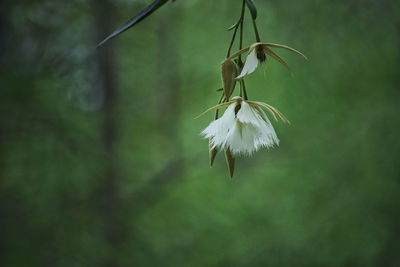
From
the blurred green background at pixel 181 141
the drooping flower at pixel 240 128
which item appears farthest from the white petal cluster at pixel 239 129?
the blurred green background at pixel 181 141

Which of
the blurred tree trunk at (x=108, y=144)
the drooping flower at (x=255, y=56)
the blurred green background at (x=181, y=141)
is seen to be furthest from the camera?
the blurred tree trunk at (x=108, y=144)

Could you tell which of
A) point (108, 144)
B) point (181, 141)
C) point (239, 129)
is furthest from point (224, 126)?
point (181, 141)

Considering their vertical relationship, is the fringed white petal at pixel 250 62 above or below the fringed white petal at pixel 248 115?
above

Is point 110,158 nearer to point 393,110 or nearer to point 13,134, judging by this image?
point 13,134

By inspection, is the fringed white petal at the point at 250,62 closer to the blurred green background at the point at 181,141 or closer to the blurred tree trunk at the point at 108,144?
the blurred green background at the point at 181,141

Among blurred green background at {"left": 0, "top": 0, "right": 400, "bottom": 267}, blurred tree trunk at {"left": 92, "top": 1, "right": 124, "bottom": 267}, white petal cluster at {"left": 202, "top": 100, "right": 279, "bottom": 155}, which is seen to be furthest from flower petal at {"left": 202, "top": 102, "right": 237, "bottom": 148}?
blurred tree trunk at {"left": 92, "top": 1, "right": 124, "bottom": 267}

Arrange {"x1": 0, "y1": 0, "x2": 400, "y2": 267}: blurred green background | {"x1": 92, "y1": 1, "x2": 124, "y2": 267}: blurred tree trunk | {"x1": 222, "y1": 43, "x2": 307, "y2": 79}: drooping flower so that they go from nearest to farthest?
{"x1": 222, "y1": 43, "x2": 307, "y2": 79}: drooping flower, {"x1": 0, "y1": 0, "x2": 400, "y2": 267}: blurred green background, {"x1": 92, "y1": 1, "x2": 124, "y2": 267}: blurred tree trunk

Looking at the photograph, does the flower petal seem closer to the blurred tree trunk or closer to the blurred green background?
the blurred green background
